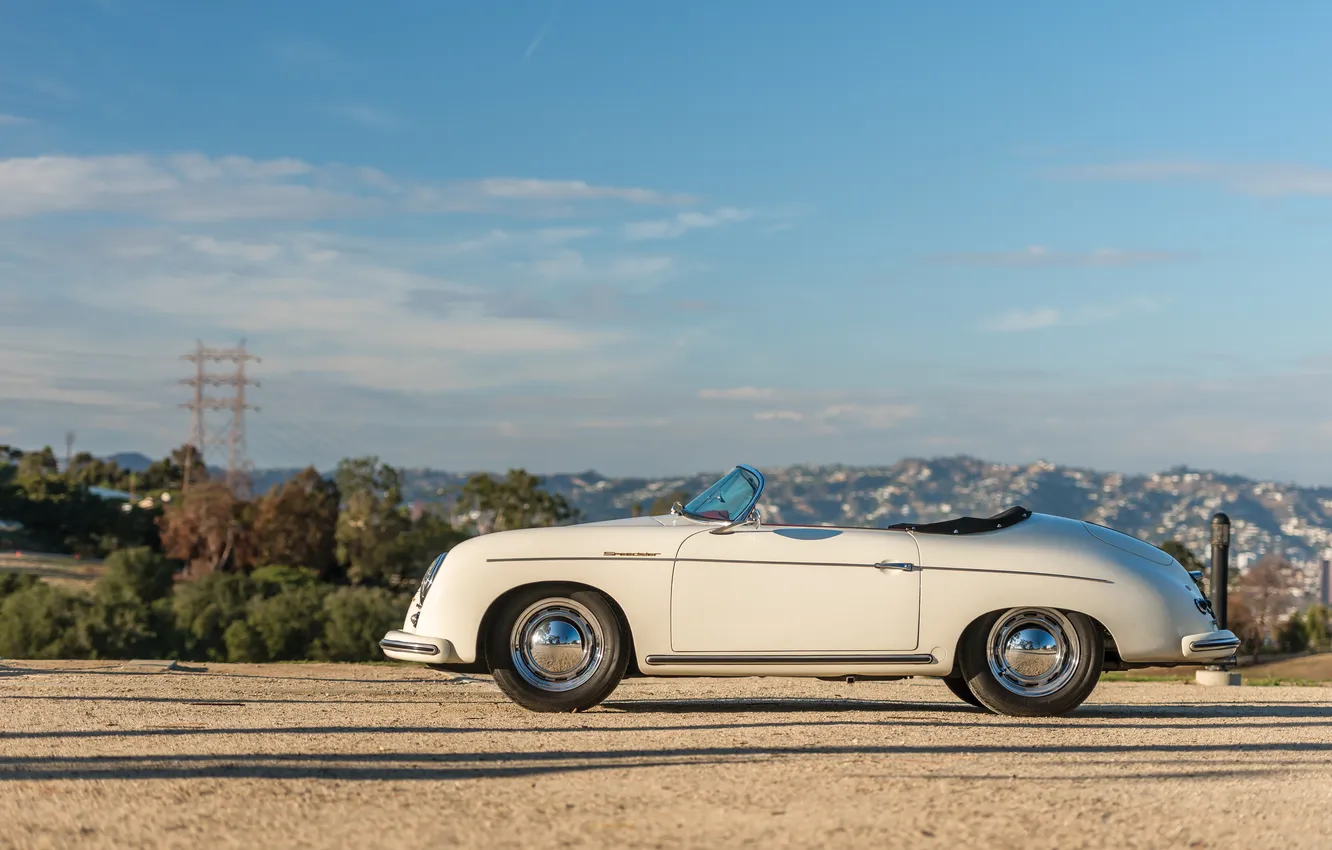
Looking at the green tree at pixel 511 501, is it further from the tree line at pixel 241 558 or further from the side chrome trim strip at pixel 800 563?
the side chrome trim strip at pixel 800 563

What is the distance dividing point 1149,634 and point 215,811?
4973 mm

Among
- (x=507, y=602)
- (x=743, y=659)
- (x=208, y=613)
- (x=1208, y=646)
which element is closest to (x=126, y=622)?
(x=208, y=613)

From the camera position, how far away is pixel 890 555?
7.22m

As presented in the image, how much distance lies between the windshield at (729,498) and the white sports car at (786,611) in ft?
0.30

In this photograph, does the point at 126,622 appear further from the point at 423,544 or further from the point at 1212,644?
the point at 423,544

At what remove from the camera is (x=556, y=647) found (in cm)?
713

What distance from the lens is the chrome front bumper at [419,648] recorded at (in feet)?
23.2

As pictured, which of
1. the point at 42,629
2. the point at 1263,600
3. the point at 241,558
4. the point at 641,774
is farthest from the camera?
the point at 1263,600

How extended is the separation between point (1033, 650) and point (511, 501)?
67.6m

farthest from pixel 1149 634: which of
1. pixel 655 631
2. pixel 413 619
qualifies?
pixel 413 619

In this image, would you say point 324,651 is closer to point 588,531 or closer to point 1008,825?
point 588,531

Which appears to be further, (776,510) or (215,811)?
(776,510)

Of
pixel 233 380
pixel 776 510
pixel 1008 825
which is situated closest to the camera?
pixel 1008 825

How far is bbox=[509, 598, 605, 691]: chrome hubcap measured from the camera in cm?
713
